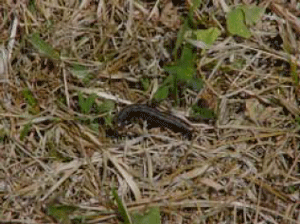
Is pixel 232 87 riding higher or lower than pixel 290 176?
higher

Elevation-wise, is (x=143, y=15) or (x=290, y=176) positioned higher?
(x=143, y=15)

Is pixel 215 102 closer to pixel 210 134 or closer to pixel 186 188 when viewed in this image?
pixel 210 134

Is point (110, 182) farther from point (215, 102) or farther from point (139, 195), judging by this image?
point (215, 102)

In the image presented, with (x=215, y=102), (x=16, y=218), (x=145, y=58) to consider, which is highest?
(x=145, y=58)

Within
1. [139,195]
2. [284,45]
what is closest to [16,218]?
[139,195]

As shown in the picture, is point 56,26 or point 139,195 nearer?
point 139,195

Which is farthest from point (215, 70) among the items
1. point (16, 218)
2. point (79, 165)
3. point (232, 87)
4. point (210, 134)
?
point (16, 218)
